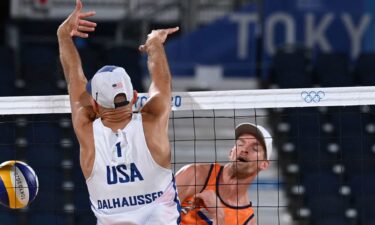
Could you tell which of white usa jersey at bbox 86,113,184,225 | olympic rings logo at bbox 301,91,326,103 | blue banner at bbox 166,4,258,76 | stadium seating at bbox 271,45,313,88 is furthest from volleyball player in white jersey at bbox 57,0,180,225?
blue banner at bbox 166,4,258,76

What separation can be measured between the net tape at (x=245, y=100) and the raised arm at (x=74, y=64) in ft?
2.92

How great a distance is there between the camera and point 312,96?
675 cm

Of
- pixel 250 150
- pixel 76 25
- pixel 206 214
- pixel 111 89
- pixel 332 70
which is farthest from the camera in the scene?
pixel 332 70

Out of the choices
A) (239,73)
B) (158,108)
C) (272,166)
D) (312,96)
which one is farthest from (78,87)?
(239,73)

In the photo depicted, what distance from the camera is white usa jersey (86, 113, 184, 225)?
17.9 ft

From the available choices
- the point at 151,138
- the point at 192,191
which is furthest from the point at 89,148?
the point at 192,191

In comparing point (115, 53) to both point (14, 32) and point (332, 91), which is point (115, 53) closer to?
point (14, 32)

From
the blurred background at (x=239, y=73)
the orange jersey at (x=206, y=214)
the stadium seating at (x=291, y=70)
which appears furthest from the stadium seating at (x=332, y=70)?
the orange jersey at (x=206, y=214)

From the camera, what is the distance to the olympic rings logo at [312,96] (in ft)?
22.2

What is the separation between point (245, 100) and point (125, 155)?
1.50m

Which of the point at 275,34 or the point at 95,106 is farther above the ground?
the point at 275,34

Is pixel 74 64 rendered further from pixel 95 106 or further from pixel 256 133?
pixel 256 133

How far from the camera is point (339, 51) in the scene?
1470cm

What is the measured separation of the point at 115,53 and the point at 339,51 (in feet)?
11.0
